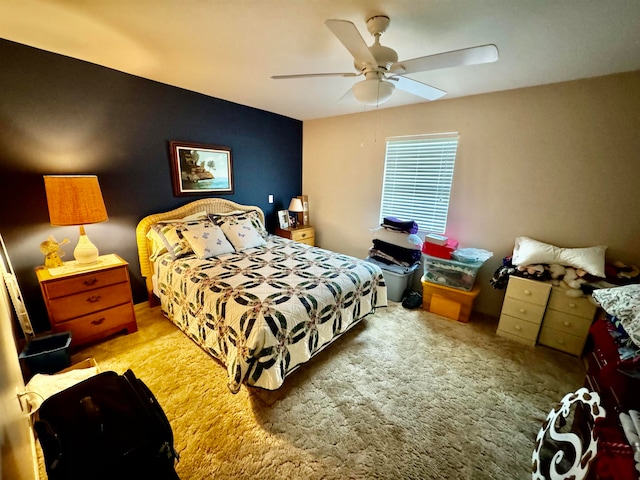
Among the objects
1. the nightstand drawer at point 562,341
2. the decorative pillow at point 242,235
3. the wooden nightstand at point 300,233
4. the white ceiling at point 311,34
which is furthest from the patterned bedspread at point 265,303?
the white ceiling at point 311,34

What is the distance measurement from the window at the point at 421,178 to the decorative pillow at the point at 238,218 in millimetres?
1747

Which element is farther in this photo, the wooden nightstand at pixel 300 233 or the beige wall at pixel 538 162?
the wooden nightstand at pixel 300 233

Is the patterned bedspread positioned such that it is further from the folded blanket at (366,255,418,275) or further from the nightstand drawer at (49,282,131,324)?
the folded blanket at (366,255,418,275)

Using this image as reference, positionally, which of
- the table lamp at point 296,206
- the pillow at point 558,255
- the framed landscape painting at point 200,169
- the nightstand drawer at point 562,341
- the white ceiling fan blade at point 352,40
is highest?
the white ceiling fan blade at point 352,40

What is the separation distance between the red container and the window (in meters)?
0.32

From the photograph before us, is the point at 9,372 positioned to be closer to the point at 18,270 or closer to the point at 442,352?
the point at 18,270

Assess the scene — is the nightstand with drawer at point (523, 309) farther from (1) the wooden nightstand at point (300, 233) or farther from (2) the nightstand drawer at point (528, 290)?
(1) the wooden nightstand at point (300, 233)

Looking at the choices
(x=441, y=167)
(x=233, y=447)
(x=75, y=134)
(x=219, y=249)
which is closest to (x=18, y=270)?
(x=75, y=134)

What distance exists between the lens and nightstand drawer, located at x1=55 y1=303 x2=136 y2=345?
6.61 ft

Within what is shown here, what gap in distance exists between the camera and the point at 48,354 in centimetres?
174

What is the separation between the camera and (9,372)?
1256mm

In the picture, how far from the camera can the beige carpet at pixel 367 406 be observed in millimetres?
1348

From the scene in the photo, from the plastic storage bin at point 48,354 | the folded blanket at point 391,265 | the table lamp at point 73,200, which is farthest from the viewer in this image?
the folded blanket at point 391,265

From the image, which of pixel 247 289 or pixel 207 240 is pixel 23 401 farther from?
pixel 207 240
